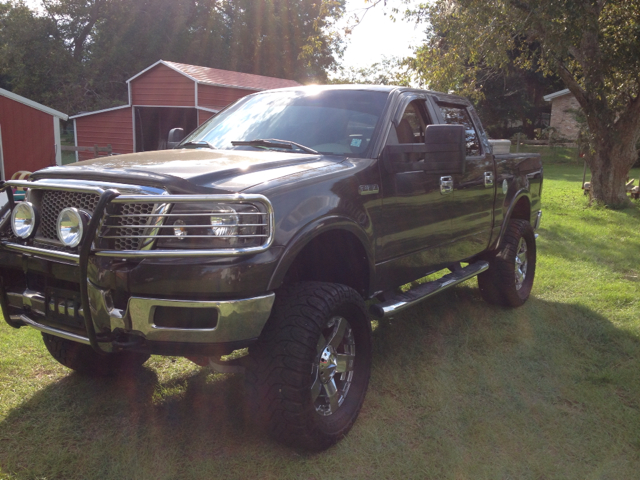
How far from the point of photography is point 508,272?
566cm

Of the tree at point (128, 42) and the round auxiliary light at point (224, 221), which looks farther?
the tree at point (128, 42)

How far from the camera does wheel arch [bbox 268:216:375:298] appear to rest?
340cm

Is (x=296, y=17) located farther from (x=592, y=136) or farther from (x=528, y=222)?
(x=528, y=222)

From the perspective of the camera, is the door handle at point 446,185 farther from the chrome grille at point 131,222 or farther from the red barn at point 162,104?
the red barn at point 162,104

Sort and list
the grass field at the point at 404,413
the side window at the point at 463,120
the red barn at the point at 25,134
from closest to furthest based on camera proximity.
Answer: the grass field at the point at 404,413
the side window at the point at 463,120
the red barn at the point at 25,134

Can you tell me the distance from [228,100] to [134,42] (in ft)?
69.2

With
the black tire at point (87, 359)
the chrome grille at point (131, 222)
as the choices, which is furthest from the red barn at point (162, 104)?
the chrome grille at point (131, 222)

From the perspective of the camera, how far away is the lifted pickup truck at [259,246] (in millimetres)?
2670

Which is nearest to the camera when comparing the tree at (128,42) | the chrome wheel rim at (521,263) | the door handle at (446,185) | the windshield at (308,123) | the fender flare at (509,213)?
the windshield at (308,123)

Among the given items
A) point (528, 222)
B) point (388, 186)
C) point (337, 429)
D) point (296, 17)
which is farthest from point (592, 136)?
point (296, 17)

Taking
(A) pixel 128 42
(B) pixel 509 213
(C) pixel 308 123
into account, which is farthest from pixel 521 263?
(A) pixel 128 42

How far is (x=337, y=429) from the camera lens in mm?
3219

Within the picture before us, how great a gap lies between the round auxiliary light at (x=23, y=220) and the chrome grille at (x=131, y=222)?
58cm

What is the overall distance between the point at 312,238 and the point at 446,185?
5.69ft
